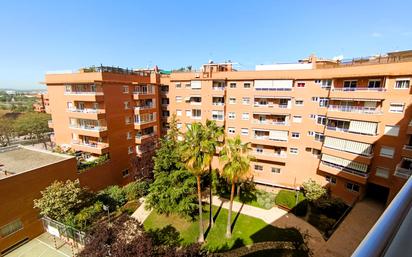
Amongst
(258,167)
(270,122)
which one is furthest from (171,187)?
(270,122)

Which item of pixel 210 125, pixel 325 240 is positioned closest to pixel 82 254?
pixel 210 125

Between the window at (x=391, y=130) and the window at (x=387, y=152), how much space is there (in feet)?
4.93

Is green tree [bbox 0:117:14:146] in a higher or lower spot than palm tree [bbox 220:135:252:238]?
lower

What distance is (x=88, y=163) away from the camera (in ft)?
95.6

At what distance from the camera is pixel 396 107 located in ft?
72.4

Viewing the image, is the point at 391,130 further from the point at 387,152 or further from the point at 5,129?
the point at 5,129

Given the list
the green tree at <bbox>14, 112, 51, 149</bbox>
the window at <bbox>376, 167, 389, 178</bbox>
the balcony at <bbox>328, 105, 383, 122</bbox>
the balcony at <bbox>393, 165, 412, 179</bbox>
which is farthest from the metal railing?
the green tree at <bbox>14, 112, 51, 149</bbox>

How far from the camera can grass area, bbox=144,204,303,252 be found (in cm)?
2147

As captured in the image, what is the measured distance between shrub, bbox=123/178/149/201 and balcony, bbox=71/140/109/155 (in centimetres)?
638

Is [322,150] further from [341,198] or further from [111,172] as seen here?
[111,172]

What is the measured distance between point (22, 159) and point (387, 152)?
40.9 metres

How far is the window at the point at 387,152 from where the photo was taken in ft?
74.6

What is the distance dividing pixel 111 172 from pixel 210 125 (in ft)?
63.8

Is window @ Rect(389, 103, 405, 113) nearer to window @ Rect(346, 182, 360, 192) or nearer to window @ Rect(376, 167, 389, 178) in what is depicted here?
window @ Rect(376, 167, 389, 178)
